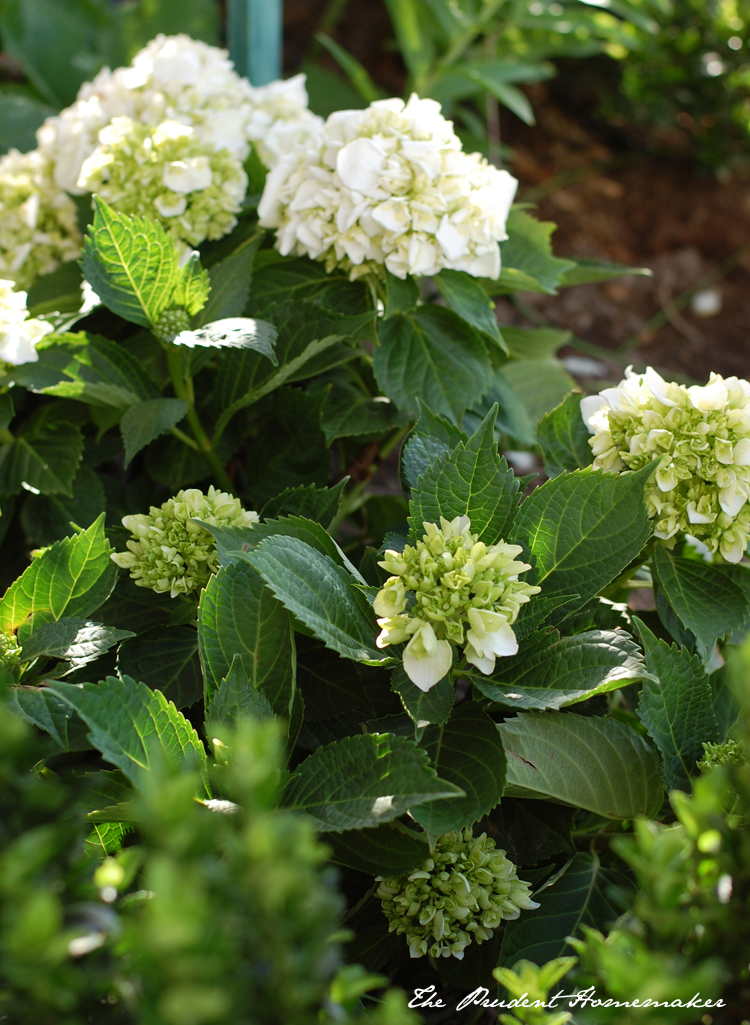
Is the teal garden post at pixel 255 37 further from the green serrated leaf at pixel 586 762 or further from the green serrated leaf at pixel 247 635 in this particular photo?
the green serrated leaf at pixel 586 762

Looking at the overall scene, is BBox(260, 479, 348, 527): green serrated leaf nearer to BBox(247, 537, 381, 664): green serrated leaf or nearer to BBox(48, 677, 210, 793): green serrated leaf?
BBox(247, 537, 381, 664): green serrated leaf

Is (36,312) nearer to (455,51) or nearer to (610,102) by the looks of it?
(455,51)

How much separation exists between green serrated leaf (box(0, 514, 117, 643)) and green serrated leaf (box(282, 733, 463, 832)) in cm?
28

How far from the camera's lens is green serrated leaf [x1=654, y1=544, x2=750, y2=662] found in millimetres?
755

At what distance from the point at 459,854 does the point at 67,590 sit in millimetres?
445

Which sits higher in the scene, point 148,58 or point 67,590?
point 148,58

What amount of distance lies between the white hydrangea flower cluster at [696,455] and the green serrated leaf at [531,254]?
1.32ft

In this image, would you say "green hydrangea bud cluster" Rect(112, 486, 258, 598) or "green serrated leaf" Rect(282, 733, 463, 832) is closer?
"green serrated leaf" Rect(282, 733, 463, 832)

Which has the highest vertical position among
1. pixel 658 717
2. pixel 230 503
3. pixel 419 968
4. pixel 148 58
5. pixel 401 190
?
pixel 148 58

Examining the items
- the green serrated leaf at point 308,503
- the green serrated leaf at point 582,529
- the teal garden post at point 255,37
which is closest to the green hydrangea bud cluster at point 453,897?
the green serrated leaf at point 582,529

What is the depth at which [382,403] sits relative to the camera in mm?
1066

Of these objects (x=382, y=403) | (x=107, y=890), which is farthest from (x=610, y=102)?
(x=107, y=890)

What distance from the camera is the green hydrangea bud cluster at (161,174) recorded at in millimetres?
1021

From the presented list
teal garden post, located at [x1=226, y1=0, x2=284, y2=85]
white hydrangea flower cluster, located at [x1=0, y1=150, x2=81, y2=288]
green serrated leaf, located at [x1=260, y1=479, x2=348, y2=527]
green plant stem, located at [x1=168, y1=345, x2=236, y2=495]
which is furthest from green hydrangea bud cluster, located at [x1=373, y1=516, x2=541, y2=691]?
teal garden post, located at [x1=226, y1=0, x2=284, y2=85]
